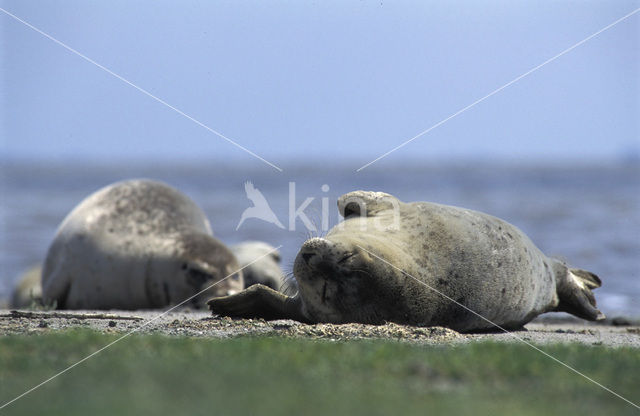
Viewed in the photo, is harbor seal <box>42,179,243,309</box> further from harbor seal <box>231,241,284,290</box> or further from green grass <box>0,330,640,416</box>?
green grass <box>0,330,640,416</box>

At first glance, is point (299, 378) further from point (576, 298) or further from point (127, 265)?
point (127, 265)

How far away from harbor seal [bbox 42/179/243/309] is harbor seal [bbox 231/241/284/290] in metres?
0.84

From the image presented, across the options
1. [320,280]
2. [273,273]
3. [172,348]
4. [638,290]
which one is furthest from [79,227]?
[638,290]

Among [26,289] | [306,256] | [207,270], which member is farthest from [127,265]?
[306,256]

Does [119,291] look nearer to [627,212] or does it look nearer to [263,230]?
[263,230]

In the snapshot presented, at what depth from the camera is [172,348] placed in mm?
4617

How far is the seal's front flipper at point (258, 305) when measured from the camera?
693 centimetres

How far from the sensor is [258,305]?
279 inches

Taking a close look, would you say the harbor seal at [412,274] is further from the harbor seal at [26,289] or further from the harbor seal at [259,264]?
the harbor seal at [26,289]

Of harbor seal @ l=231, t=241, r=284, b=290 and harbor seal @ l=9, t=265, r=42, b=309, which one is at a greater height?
harbor seal @ l=231, t=241, r=284, b=290

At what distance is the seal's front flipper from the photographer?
6926mm

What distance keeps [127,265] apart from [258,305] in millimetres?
3500

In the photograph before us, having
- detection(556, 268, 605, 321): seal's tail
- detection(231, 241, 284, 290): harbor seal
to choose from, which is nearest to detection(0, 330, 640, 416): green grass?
detection(556, 268, 605, 321): seal's tail

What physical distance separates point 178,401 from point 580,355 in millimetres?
2661
